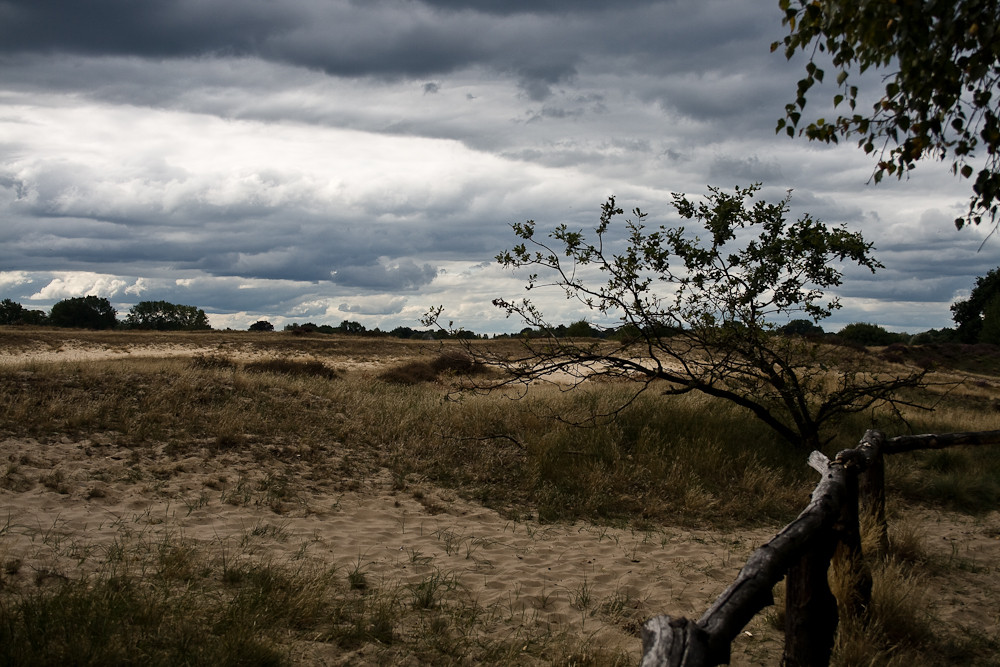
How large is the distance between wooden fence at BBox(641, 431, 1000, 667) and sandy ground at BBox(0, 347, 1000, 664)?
862 millimetres

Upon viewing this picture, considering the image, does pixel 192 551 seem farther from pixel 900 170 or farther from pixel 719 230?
pixel 719 230

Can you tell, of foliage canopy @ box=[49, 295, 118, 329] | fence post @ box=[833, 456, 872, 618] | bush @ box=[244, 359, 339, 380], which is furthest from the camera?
foliage canopy @ box=[49, 295, 118, 329]

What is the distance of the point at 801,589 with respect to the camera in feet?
13.3

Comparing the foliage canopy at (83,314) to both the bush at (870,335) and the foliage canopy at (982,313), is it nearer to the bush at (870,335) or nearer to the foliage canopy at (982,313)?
the bush at (870,335)

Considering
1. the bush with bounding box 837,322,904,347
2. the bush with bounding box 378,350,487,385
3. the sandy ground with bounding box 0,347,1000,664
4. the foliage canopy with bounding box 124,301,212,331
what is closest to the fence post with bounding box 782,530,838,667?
the sandy ground with bounding box 0,347,1000,664

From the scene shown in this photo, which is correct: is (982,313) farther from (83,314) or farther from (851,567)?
(83,314)

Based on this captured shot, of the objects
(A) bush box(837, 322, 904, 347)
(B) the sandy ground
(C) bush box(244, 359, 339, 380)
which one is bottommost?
(B) the sandy ground

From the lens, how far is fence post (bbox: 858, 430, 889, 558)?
20.9 feet

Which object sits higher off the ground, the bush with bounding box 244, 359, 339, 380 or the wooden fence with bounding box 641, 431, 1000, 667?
the bush with bounding box 244, 359, 339, 380

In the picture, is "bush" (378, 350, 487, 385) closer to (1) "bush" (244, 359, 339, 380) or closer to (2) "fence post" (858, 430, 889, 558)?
(1) "bush" (244, 359, 339, 380)

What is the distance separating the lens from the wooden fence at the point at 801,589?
281 centimetres

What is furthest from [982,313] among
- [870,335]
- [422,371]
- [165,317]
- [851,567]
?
[165,317]

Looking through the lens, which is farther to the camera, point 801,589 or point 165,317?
point 165,317

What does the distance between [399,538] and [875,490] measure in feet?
17.2
